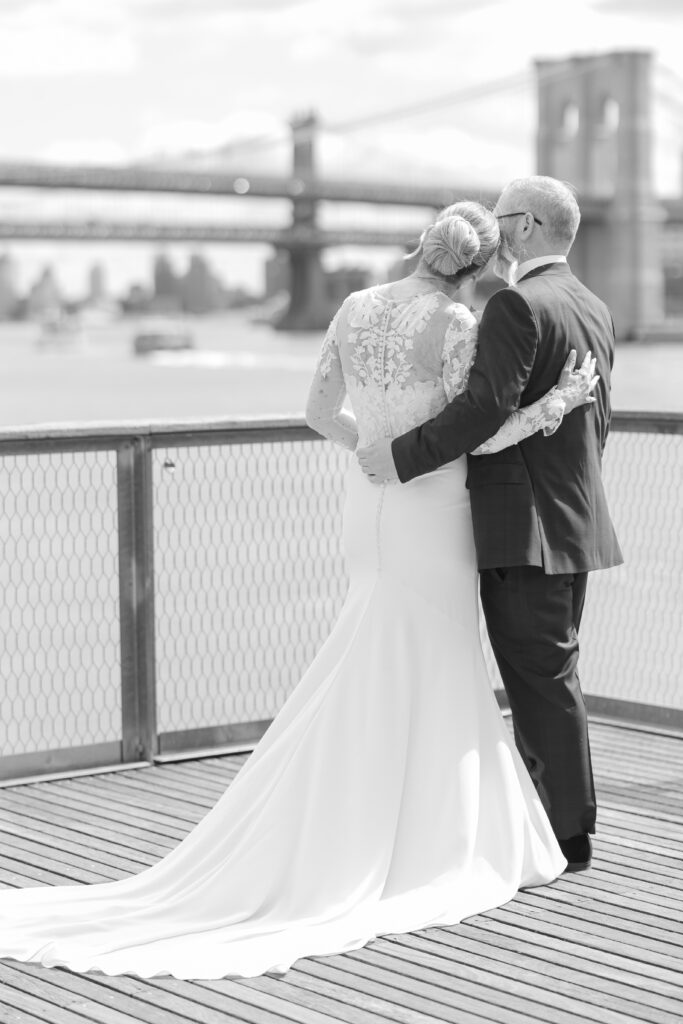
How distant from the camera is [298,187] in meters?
52.6

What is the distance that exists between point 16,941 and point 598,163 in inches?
2560

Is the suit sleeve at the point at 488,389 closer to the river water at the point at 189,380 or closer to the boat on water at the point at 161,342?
the river water at the point at 189,380

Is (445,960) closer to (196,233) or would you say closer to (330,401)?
(330,401)

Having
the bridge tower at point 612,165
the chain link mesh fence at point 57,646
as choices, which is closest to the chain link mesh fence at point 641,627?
the chain link mesh fence at point 57,646

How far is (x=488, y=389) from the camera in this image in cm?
289

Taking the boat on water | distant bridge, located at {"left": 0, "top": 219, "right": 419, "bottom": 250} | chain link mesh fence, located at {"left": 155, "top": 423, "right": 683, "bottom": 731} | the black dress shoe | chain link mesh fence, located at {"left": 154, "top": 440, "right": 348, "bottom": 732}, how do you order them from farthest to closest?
1. the boat on water
2. distant bridge, located at {"left": 0, "top": 219, "right": 419, "bottom": 250}
3. chain link mesh fence, located at {"left": 155, "top": 423, "right": 683, "bottom": 731}
4. chain link mesh fence, located at {"left": 154, "top": 440, "right": 348, "bottom": 732}
5. the black dress shoe

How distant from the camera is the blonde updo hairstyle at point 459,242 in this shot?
2932 mm

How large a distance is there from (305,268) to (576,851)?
5447cm

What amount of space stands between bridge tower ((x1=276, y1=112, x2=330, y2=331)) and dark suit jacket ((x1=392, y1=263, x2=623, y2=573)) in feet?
165

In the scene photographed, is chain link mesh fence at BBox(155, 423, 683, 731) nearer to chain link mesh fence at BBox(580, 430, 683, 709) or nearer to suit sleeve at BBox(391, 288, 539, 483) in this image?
chain link mesh fence at BBox(580, 430, 683, 709)

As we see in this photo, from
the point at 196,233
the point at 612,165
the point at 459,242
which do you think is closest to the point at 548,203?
the point at 459,242

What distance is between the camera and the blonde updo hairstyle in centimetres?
293

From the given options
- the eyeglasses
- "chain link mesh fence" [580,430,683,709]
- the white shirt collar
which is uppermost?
the eyeglasses

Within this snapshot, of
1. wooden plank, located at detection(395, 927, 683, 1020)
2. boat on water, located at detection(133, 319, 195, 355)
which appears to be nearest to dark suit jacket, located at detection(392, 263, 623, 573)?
wooden plank, located at detection(395, 927, 683, 1020)
